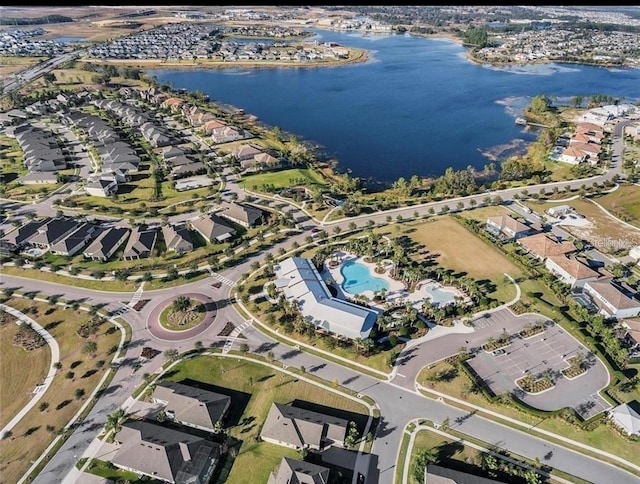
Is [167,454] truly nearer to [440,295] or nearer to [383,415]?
[383,415]

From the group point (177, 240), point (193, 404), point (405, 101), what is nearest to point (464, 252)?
point (193, 404)

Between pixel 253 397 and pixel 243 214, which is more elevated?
pixel 243 214

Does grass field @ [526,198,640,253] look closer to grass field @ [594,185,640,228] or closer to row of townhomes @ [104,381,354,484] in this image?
grass field @ [594,185,640,228]

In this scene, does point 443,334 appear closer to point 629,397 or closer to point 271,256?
point 629,397

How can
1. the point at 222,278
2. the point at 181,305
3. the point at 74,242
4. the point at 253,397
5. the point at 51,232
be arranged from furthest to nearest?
the point at 51,232 < the point at 74,242 < the point at 222,278 < the point at 181,305 < the point at 253,397

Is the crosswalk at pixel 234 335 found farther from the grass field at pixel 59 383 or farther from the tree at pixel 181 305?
the grass field at pixel 59 383

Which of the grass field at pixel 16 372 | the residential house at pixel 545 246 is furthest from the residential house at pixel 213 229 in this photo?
the residential house at pixel 545 246

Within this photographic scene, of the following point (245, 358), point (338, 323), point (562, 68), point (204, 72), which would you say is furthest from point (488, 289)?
point (562, 68)
